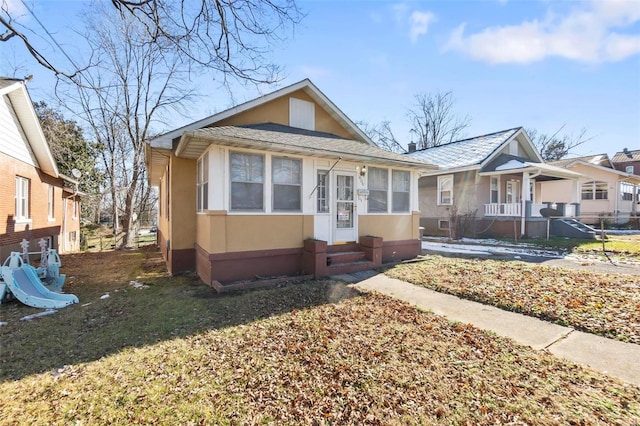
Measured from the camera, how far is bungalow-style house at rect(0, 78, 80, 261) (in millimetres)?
9289

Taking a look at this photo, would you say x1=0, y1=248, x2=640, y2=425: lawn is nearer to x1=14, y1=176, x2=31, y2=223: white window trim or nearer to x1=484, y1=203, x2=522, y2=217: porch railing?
x1=14, y1=176, x2=31, y2=223: white window trim

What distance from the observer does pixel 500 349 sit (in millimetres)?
3646

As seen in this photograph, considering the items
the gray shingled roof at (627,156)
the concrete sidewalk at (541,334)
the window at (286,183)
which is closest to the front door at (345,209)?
the window at (286,183)

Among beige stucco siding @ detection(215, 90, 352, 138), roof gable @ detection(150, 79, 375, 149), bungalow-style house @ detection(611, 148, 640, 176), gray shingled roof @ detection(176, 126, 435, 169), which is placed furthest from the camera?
bungalow-style house @ detection(611, 148, 640, 176)

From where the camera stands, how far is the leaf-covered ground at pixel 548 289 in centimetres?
446

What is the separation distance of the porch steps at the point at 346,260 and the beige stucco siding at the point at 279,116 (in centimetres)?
468

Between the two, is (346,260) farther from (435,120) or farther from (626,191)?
(435,120)

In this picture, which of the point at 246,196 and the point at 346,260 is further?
the point at 346,260

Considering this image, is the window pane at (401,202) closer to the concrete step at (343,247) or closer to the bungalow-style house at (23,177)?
the concrete step at (343,247)

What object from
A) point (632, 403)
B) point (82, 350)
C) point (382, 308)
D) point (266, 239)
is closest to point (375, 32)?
point (266, 239)

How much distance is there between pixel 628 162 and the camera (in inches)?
1366

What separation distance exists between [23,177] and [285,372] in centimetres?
1336

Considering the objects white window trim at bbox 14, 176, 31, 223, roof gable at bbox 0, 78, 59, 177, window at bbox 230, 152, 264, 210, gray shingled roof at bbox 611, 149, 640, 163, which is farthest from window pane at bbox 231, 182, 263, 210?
gray shingled roof at bbox 611, 149, 640, 163

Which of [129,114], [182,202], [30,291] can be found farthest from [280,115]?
[129,114]
